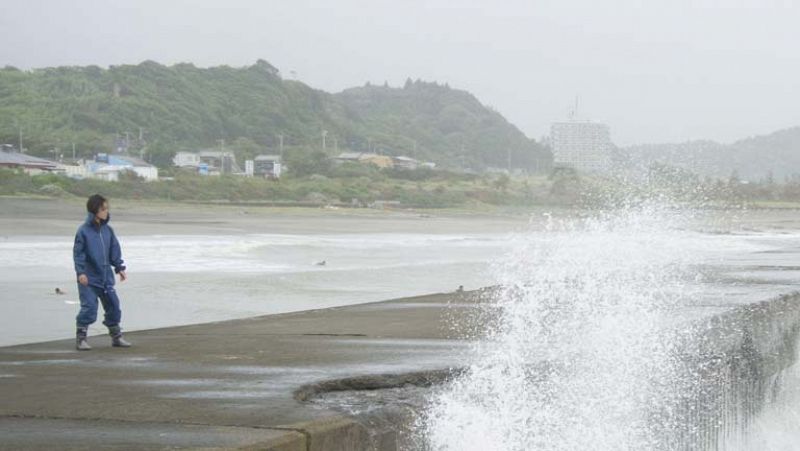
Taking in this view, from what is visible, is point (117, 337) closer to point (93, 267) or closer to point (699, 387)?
point (93, 267)

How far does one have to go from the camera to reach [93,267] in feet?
23.2

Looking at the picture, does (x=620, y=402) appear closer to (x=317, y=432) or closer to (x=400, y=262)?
(x=317, y=432)

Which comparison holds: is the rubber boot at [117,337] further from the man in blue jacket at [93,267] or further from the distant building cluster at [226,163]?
the distant building cluster at [226,163]

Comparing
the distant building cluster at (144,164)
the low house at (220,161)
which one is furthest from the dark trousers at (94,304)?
the low house at (220,161)

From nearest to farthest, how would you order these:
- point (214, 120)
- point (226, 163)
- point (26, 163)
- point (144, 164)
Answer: point (26, 163) → point (144, 164) → point (226, 163) → point (214, 120)

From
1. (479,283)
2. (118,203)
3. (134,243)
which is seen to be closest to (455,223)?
(118,203)

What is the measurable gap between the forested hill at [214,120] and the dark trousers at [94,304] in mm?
53774

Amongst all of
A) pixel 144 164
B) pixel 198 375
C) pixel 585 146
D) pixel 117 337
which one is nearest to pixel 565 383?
pixel 198 375

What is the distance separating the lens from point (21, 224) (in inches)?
1073

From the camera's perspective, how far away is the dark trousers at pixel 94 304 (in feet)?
23.2

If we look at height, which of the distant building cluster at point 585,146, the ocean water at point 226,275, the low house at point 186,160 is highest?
the distant building cluster at point 585,146

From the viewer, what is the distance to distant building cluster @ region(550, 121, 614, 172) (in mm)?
89144

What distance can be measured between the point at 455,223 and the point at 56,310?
32.3 metres

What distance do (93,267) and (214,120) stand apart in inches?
3088
